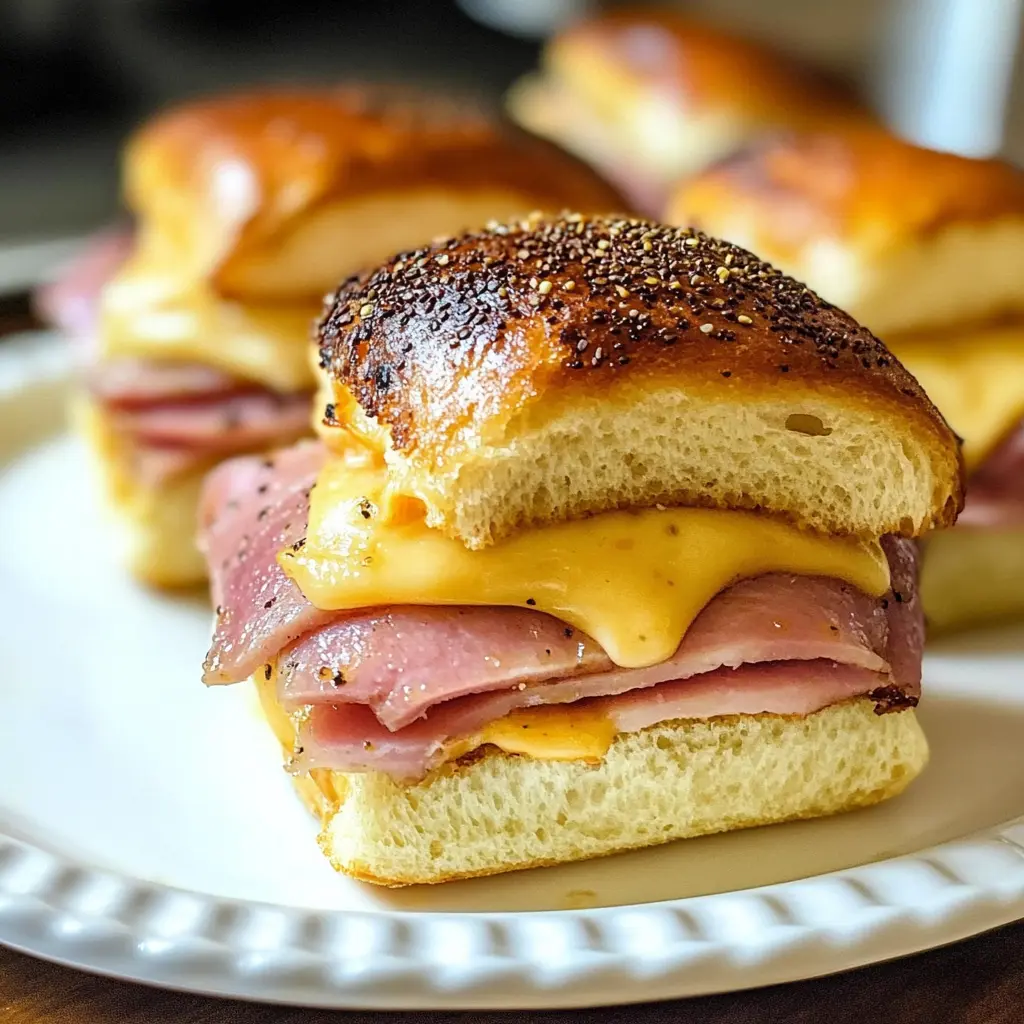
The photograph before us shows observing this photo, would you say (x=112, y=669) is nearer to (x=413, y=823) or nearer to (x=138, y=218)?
(x=413, y=823)

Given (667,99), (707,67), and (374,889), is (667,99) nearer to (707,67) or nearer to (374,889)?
(707,67)

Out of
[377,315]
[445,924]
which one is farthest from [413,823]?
[377,315]

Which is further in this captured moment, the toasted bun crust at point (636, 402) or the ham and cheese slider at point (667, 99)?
the ham and cheese slider at point (667, 99)

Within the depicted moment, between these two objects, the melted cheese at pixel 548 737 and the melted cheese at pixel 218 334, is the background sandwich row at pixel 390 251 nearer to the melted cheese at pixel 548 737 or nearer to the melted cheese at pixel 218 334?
the melted cheese at pixel 218 334

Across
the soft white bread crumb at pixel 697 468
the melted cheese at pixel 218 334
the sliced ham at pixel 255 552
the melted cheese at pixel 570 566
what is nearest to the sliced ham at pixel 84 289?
the melted cheese at pixel 218 334

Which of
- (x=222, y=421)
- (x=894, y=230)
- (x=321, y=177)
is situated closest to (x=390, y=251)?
(x=321, y=177)

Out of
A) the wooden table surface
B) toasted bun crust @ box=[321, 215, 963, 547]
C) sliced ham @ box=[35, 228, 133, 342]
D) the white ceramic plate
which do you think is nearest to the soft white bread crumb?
toasted bun crust @ box=[321, 215, 963, 547]
